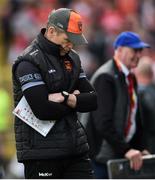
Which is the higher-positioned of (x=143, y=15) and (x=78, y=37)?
(x=78, y=37)

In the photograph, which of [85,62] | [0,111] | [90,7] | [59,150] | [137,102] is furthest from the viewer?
[90,7]

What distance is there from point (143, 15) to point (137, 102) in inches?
349

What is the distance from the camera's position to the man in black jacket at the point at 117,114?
27.0 feet

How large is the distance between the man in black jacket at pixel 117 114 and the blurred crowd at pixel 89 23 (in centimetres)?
721

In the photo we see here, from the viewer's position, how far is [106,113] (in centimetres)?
819

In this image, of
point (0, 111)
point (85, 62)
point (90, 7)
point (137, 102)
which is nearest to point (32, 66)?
point (137, 102)

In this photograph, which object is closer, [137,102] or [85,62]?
[137,102]

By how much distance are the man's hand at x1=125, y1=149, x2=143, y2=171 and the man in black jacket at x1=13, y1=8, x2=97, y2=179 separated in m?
1.66

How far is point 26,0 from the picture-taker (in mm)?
17594

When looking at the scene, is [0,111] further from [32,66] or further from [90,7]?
[32,66]

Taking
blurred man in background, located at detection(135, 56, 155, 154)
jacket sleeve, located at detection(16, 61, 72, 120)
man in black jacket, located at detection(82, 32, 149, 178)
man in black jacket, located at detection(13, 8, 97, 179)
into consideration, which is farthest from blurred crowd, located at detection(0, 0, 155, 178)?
jacket sleeve, located at detection(16, 61, 72, 120)

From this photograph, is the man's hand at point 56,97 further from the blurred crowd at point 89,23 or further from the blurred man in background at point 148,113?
the blurred crowd at point 89,23

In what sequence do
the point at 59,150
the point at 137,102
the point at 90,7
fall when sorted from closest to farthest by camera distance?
the point at 59,150 < the point at 137,102 < the point at 90,7

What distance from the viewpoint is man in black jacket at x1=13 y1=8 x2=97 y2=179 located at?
259 inches
